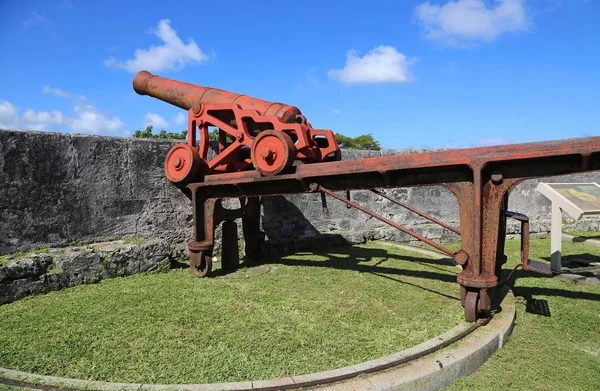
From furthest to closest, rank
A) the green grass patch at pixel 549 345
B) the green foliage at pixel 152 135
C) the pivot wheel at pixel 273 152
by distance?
the green foliage at pixel 152 135
the pivot wheel at pixel 273 152
the green grass patch at pixel 549 345

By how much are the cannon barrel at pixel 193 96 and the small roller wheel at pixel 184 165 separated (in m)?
0.79

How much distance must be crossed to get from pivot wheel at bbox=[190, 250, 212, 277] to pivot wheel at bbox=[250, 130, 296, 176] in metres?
1.54

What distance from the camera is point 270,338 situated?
3.47 m

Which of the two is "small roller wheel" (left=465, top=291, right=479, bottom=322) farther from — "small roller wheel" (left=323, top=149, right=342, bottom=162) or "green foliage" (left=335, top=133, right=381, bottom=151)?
"green foliage" (left=335, top=133, right=381, bottom=151)

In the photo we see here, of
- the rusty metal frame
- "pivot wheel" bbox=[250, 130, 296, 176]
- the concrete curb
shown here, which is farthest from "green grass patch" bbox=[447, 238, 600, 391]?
"pivot wheel" bbox=[250, 130, 296, 176]

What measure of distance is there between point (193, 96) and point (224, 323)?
3604 millimetres

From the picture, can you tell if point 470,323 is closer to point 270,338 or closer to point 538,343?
point 538,343

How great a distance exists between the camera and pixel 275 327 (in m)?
3.73

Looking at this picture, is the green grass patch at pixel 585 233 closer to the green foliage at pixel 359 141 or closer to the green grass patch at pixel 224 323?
the green grass patch at pixel 224 323

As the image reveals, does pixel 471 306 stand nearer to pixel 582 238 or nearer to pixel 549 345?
pixel 549 345

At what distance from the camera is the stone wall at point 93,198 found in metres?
5.11

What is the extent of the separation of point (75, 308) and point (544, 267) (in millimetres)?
4678

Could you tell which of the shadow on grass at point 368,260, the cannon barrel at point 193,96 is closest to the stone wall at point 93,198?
the shadow on grass at point 368,260

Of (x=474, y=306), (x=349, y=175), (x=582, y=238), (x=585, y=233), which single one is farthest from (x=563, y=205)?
(x=585, y=233)
